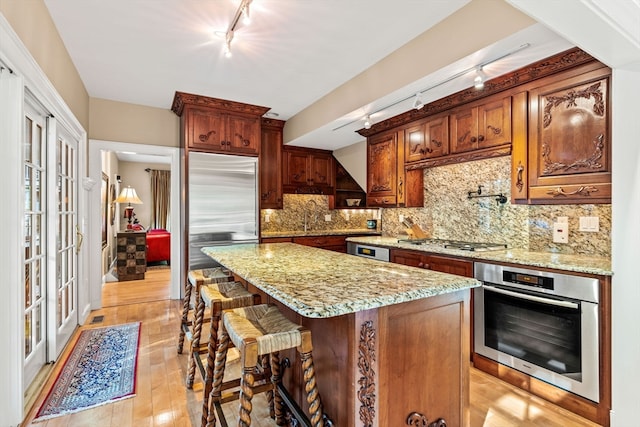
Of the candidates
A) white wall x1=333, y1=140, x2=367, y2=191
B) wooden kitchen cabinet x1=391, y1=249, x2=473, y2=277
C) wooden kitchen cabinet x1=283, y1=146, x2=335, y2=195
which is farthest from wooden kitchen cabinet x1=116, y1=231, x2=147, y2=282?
wooden kitchen cabinet x1=391, y1=249, x2=473, y2=277

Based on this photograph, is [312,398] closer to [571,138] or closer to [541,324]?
[541,324]

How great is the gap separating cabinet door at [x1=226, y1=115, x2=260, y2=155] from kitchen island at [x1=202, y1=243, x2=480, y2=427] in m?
2.84

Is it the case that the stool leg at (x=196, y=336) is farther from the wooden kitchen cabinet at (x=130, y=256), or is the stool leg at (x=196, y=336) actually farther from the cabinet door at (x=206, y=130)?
the wooden kitchen cabinet at (x=130, y=256)

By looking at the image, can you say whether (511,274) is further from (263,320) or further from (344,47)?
(344,47)

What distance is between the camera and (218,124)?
4.10 meters

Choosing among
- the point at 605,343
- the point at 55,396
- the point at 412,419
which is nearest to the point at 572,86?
the point at 605,343

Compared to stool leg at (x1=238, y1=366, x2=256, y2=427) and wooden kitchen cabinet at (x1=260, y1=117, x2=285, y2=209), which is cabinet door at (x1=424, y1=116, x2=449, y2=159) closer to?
wooden kitchen cabinet at (x1=260, y1=117, x2=285, y2=209)

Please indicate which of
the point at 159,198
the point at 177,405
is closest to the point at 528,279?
the point at 177,405

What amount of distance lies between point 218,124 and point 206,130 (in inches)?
7.0

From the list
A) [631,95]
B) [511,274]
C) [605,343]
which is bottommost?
[605,343]

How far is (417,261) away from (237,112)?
2.94 meters

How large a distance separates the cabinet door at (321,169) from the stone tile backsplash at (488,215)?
118 cm

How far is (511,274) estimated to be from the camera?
2.24 metres

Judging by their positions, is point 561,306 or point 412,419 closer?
point 412,419
